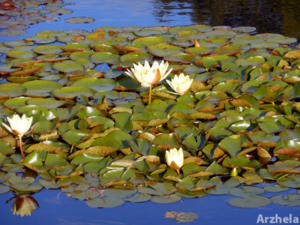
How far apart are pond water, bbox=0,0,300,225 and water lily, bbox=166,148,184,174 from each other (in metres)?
0.27

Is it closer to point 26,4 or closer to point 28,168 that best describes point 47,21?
point 26,4

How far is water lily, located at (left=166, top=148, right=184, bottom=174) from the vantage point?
2807 millimetres

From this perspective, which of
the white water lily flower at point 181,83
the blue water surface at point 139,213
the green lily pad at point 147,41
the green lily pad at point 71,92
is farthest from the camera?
the green lily pad at point 147,41

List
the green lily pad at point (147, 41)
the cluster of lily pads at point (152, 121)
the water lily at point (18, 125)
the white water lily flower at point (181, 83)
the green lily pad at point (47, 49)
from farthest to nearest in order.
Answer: the green lily pad at point (147, 41)
the green lily pad at point (47, 49)
the white water lily flower at point (181, 83)
the water lily at point (18, 125)
the cluster of lily pads at point (152, 121)

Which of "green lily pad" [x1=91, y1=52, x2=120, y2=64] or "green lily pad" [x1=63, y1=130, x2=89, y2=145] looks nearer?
"green lily pad" [x1=63, y1=130, x2=89, y2=145]

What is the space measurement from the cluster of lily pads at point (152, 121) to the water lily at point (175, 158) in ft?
0.18

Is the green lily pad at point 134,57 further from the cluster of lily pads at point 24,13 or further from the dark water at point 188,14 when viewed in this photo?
the cluster of lily pads at point 24,13

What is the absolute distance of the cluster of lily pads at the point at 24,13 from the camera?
6.33 m

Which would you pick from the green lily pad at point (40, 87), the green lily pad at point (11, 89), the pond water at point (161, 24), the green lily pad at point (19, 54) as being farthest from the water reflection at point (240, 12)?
the green lily pad at point (11, 89)

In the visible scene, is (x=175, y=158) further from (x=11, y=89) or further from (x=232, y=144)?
(x=11, y=89)

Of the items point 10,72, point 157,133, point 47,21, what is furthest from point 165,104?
point 47,21

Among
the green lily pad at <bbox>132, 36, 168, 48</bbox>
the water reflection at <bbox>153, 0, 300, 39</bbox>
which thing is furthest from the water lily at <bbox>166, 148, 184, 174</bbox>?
the water reflection at <bbox>153, 0, 300, 39</bbox>

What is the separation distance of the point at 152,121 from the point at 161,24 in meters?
3.30

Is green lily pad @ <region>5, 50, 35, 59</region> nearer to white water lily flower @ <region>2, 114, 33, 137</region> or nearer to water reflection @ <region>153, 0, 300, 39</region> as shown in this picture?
white water lily flower @ <region>2, 114, 33, 137</region>
